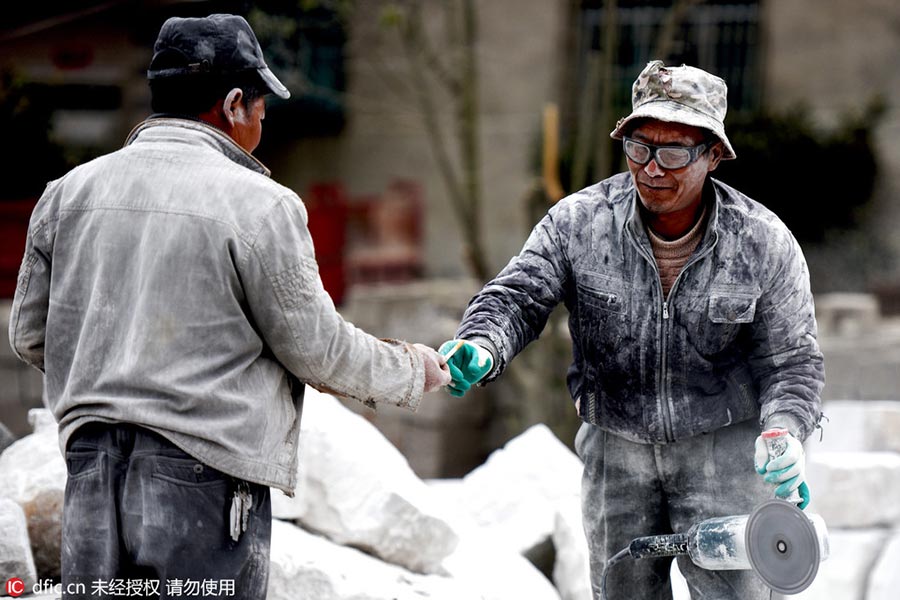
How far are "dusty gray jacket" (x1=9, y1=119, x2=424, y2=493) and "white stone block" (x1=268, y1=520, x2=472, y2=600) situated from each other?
1.17 metres

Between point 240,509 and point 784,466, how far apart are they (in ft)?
4.82

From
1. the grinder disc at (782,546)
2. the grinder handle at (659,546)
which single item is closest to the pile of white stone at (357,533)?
the grinder handle at (659,546)

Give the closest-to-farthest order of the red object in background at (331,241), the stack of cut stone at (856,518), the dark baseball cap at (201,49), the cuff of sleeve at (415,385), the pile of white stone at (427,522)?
the dark baseball cap at (201,49) < the cuff of sleeve at (415,385) < the pile of white stone at (427,522) < the stack of cut stone at (856,518) < the red object in background at (331,241)

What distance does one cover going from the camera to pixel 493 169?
38.4 feet

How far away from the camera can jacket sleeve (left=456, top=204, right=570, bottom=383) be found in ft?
11.6

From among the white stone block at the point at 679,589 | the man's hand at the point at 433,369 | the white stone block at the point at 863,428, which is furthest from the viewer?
the white stone block at the point at 863,428

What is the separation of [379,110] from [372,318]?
2703 millimetres

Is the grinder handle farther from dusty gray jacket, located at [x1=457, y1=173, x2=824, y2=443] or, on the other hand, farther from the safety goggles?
the safety goggles

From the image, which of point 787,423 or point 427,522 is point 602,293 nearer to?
A: point 787,423

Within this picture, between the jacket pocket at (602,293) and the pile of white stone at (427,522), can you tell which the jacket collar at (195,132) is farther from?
the pile of white stone at (427,522)

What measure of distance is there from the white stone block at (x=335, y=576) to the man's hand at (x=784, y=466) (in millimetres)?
1445

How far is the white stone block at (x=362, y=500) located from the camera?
4453 millimetres

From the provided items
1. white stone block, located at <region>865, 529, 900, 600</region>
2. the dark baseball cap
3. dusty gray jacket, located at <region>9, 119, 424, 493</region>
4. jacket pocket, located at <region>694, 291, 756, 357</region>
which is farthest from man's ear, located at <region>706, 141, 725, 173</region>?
white stone block, located at <region>865, 529, 900, 600</region>

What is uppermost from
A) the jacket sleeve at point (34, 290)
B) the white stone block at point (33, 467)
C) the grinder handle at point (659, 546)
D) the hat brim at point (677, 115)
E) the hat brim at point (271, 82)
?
the hat brim at point (271, 82)
